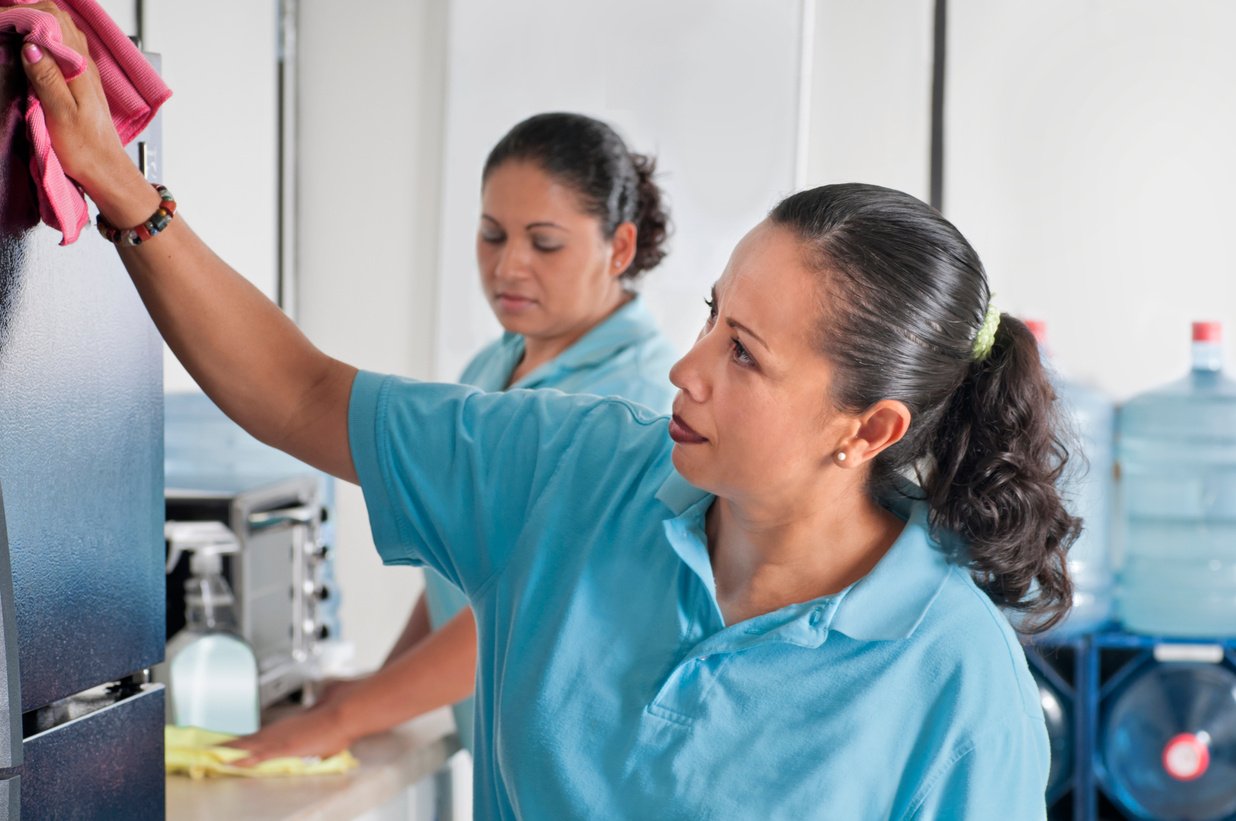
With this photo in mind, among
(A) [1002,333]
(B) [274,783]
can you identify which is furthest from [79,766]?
(A) [1002,333]

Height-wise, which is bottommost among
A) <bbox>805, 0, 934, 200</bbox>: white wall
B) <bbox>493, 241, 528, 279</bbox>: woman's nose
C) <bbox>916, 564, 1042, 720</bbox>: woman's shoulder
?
<bbox>916, 564, 1042, 720</bbox>: woman's shoulder

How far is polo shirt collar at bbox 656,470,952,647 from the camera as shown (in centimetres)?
108

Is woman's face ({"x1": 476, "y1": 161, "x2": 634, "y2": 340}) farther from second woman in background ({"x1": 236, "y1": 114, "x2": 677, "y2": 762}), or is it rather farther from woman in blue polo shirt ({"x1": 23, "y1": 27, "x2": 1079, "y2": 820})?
woman in blue polo shirt ({"x1": 23, "y1": 27, "x2": 1079, "y2": 820})

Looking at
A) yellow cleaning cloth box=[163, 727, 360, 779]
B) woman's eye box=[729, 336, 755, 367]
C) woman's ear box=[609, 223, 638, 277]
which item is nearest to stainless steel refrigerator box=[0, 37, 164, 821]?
yellow cleaning cloth box=[163, 727, 360, 779]

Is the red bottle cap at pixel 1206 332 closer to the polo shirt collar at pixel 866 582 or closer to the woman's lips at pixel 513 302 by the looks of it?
the woman's lips at pixel 513 302

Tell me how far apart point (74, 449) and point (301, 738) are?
26.1 inches

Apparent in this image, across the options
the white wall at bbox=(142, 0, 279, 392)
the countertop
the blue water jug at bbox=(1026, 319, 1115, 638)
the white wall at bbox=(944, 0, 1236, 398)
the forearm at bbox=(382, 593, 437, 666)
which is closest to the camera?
the countertop

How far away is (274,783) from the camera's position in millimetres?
1451

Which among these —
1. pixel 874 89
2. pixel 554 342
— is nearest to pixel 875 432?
pixel 554 342

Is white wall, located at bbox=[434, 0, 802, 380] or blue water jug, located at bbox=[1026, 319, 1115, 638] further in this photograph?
white wall, located at bbox=[434, 0, 802, 380]

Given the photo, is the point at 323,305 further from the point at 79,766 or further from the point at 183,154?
the point at 79,766

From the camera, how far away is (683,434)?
107 centimetres

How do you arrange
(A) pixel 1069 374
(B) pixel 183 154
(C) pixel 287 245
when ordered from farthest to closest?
(C) pixel 287 245 → (A) pixel 1069 374 → (B) pixel 183 154

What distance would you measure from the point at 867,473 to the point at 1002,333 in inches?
6.7
